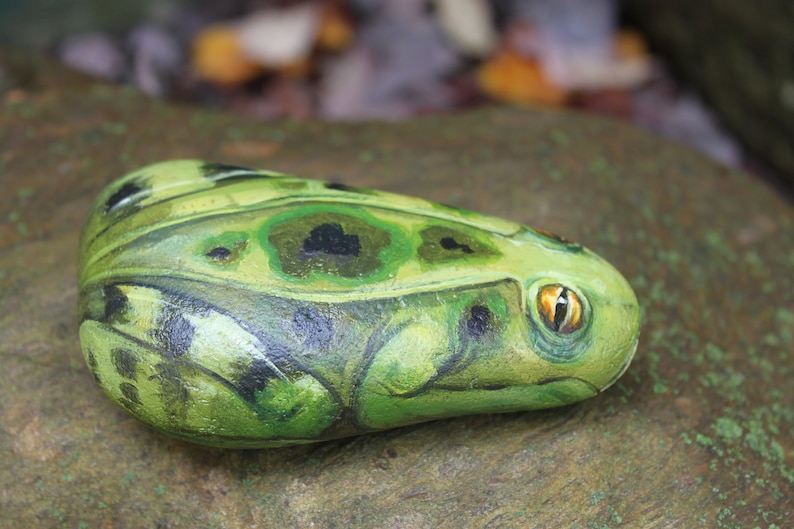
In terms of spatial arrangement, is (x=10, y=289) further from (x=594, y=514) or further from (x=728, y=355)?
(x=728, y=355)

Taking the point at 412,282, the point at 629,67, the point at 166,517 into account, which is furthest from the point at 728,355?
the point at 629,67

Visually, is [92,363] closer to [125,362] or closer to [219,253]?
[125,362]

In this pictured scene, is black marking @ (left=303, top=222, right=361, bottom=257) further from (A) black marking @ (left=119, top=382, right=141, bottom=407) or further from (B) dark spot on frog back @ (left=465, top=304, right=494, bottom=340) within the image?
(A) black marking @ (left=119, top=382, right=141, bottom=407)

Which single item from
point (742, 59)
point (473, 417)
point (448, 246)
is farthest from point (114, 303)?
point (742, 59)

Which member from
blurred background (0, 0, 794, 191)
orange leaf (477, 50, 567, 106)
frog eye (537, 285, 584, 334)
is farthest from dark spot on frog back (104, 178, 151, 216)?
orange leaf (477, 50, 567, 106)

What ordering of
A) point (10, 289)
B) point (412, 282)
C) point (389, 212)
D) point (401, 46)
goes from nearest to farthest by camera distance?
1. point (412, 282)
2. point (389, 212)
3. point (10, 289)
4. point (401, 46)

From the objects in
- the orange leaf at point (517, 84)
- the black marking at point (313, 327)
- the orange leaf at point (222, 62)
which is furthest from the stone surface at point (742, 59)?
the black marking at point (313, 327)
